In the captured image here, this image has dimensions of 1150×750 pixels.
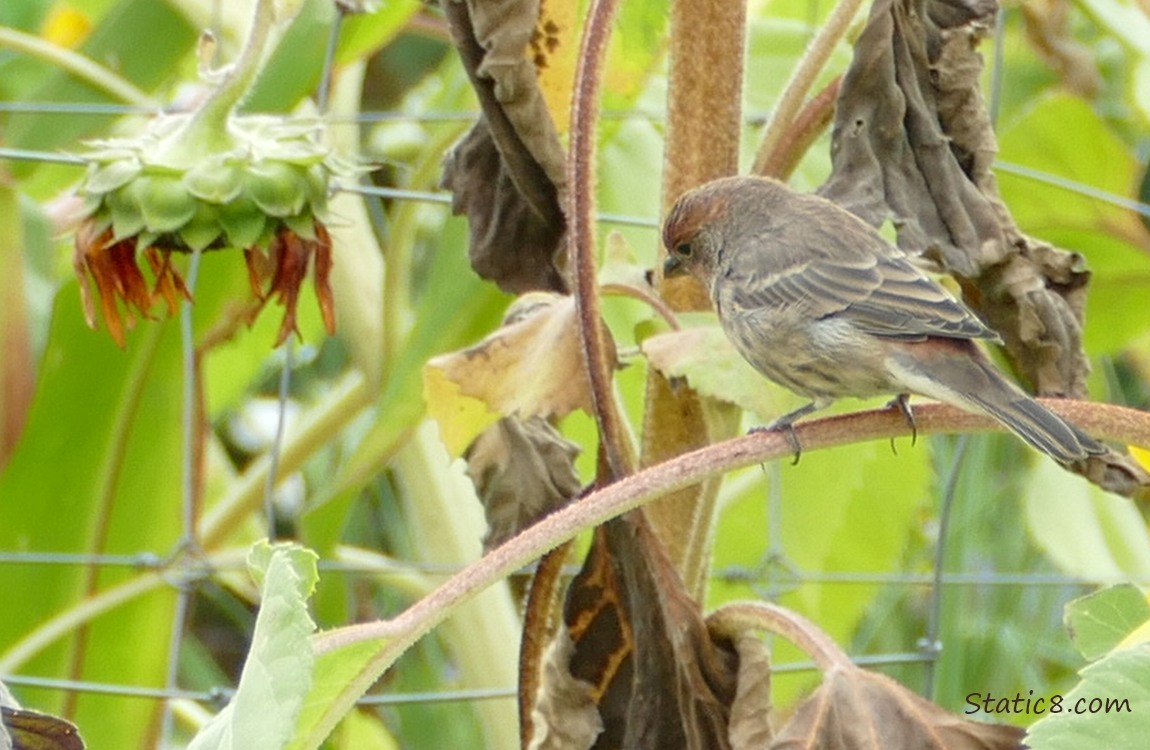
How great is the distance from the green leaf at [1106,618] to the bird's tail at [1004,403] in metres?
0.12

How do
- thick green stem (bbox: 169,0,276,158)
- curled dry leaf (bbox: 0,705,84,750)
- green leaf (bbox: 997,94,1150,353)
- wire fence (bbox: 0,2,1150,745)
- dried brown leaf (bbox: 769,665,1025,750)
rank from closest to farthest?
curled dry leaf (bbox: 0,705,84,750)
dried brown leaf (bbox: 769,665,1025,750)
thick green stem (bbox: 169,0,276,158)
wire fence (bbox: 0,2,1150,745)
green leaf (bbox: 997,94,1150,353)

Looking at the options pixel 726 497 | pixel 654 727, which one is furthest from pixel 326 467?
pixel 654 727

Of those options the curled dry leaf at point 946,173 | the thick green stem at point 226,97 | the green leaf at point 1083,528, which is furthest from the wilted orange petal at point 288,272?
the green leaf at point 1083,528

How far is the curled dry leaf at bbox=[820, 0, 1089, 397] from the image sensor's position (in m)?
1.29

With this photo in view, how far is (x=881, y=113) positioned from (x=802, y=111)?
0.24 feet

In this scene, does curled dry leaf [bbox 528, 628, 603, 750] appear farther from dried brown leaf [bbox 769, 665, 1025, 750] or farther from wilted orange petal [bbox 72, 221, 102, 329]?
wilted orange petal [bbox 72, 221, 102, 329]

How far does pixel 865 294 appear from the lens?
176 centimetres

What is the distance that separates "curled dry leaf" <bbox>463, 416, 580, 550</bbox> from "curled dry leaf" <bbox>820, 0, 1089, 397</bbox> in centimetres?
38

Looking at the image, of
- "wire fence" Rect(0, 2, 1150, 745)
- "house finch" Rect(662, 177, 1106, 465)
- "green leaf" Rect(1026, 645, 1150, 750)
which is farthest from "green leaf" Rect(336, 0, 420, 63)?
"green leaf" Rect(1026, 645, 1150, 750)

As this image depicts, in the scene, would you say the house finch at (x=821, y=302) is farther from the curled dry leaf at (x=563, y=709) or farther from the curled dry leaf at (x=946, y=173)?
the curled dry leaf at (x=563, y=709)

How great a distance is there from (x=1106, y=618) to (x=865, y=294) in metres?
0.72

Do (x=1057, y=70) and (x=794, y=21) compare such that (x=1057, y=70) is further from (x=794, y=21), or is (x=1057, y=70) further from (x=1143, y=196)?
(x=794, y=21)

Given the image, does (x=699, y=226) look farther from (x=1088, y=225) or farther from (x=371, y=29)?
(x=1088, y=225)

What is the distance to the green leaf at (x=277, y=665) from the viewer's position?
0.85 meters
